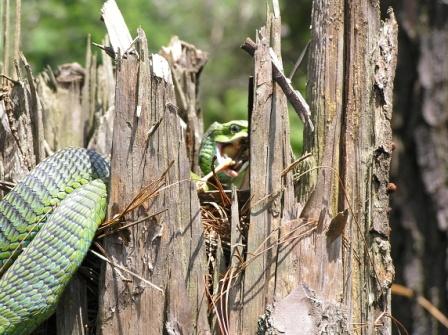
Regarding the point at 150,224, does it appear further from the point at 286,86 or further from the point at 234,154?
the point at 234,154

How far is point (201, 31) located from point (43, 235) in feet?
29.9

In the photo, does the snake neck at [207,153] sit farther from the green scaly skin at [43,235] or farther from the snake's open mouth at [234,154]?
the green scaly skin at [43,235]

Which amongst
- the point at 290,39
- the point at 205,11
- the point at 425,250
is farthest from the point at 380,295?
the point at 205,11

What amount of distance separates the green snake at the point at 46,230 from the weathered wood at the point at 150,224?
146 mm

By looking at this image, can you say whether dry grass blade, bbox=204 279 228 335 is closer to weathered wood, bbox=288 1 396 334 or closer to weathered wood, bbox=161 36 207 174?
weathered wood, bbox=288 1 396 334

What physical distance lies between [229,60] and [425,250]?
6.44 m

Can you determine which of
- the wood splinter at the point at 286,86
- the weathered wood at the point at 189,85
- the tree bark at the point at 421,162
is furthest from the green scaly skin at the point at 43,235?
the tree bark at the point at 421,162

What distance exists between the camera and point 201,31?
12.3 meters

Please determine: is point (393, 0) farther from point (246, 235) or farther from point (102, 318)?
point (102, 318)

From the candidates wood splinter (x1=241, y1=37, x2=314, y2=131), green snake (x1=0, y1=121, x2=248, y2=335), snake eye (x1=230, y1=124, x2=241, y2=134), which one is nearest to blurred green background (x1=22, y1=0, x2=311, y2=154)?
snake eye (x1=230, y1=124, x2=241, y2=134)

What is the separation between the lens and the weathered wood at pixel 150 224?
3447mm

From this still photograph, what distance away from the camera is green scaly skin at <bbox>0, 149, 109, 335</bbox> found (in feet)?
11.2

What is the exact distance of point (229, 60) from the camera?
11.9m

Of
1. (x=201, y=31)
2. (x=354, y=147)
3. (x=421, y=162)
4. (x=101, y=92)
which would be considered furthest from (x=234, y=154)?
(x=201, y=31)
